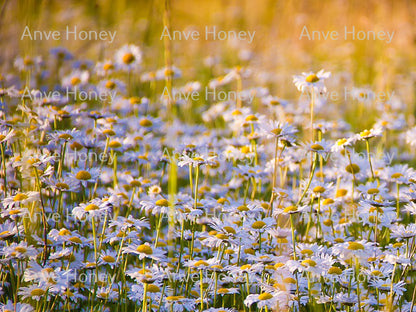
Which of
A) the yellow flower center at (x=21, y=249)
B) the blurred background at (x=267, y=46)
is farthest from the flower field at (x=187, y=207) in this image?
the blurred background at (x=267, y=46)

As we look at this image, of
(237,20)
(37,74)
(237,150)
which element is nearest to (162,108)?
(37,74)

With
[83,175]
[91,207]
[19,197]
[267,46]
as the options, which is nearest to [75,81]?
[83,175]

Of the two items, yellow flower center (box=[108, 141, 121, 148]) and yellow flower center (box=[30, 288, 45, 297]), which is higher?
yellow flower center (box=[108, 141, 121, 148])

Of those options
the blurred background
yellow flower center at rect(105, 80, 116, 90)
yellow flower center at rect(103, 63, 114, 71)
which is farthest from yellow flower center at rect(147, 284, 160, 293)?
the blurred background

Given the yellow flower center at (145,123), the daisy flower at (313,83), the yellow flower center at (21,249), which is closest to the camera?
the yellow flower center at (21,249)

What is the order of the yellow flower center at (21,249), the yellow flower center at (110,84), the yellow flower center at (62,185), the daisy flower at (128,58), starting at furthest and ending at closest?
the daisy flower at (128,58) → the yellow flower center at (110,84) → the yellow flower center at (62,185) → the yellow flower center at (21,249)

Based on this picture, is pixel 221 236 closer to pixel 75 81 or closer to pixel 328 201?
pixel 328 201

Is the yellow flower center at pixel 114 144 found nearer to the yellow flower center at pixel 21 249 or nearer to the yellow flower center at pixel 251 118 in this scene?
the yellow flower center at pixel 251 118

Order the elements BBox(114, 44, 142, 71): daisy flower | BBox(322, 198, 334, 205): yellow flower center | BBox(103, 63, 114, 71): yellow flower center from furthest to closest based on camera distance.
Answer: BBox(114, 44, 142, 71): daisy flower, BBox(103, 63, 114, 71): yellow flower center, BBox(322, 198, 334, 205): yellow flower center

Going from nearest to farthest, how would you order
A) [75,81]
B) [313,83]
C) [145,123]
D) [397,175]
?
[397,175] < [313,83] < [145,123] < [75,81]

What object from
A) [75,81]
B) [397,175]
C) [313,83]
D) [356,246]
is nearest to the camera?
[356,246]

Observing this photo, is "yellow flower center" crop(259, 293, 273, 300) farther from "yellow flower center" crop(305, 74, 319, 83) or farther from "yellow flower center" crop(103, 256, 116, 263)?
"yellow flower center" crop(305, 74, 319, 83)

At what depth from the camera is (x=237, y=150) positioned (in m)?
3.32

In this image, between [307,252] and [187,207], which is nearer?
[307,252]
